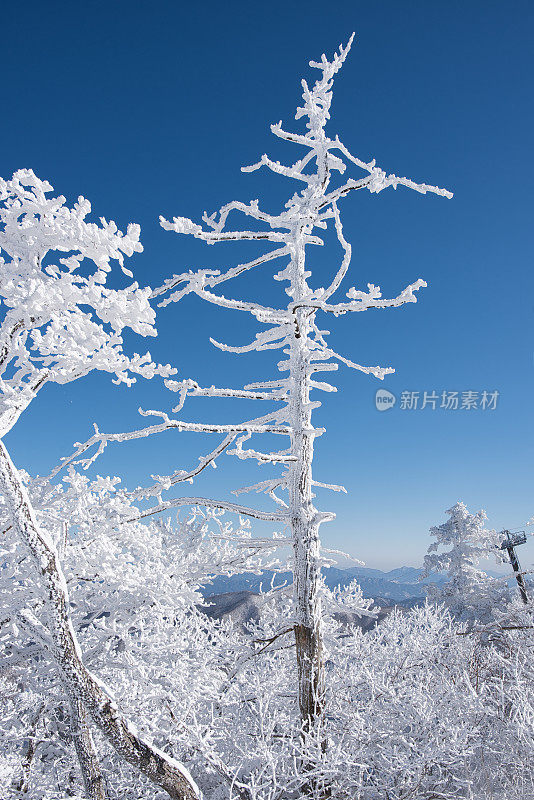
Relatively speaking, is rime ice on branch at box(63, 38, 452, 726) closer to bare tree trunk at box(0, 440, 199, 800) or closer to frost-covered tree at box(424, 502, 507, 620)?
bare tree trunk at box(0, 440, 199, 800)

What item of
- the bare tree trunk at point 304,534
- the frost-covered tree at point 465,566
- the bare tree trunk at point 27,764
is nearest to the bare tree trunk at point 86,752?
the bare tree trunk at point 304,534

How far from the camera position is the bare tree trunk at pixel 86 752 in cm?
442

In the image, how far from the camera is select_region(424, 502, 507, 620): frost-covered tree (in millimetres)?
20812

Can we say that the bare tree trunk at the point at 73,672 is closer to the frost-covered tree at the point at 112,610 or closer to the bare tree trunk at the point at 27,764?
the frost-covered tree at the point at 112,610

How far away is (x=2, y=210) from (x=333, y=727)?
8.15m

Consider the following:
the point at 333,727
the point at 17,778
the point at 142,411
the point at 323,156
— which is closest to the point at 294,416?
the point at 142,411

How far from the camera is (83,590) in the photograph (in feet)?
24.2

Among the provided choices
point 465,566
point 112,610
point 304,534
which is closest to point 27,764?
point 112,610

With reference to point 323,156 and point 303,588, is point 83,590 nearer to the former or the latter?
point 303,588

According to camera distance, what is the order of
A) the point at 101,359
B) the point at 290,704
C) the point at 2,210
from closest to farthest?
the point at 2,210
the point at 101,359
the point at 290,704

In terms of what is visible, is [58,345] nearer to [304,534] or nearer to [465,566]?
[304,534]

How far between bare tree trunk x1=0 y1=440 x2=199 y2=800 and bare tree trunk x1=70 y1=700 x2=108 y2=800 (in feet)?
0.35

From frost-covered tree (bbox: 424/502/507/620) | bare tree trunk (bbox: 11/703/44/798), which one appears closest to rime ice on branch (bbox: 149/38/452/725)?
bare tree trunk (bbox: 11/703/44/798)

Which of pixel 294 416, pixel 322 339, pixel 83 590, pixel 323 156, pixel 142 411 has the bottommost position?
pixel 83 590
